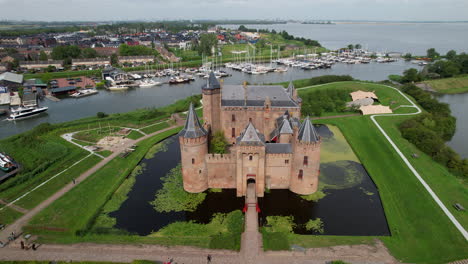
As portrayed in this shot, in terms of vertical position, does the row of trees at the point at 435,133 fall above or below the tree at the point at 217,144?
below

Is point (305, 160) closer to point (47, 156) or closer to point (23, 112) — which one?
point (47, 156)

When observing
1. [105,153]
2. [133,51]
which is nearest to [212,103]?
[105,153]

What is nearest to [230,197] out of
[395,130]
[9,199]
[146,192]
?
[146,192]

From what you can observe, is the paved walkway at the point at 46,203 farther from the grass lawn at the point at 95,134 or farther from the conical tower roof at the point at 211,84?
the conical tower roof at the point at 211,84

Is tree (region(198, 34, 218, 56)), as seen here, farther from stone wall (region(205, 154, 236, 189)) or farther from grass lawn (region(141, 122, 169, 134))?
stone wall (region(205, 154, 236, 189))

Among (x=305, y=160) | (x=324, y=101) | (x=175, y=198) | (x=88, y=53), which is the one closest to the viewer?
(x=305, y=160)

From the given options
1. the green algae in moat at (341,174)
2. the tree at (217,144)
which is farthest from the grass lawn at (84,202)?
the green algae in moat at (341,174)

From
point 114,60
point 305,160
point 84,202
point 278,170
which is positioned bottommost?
point 84,202
